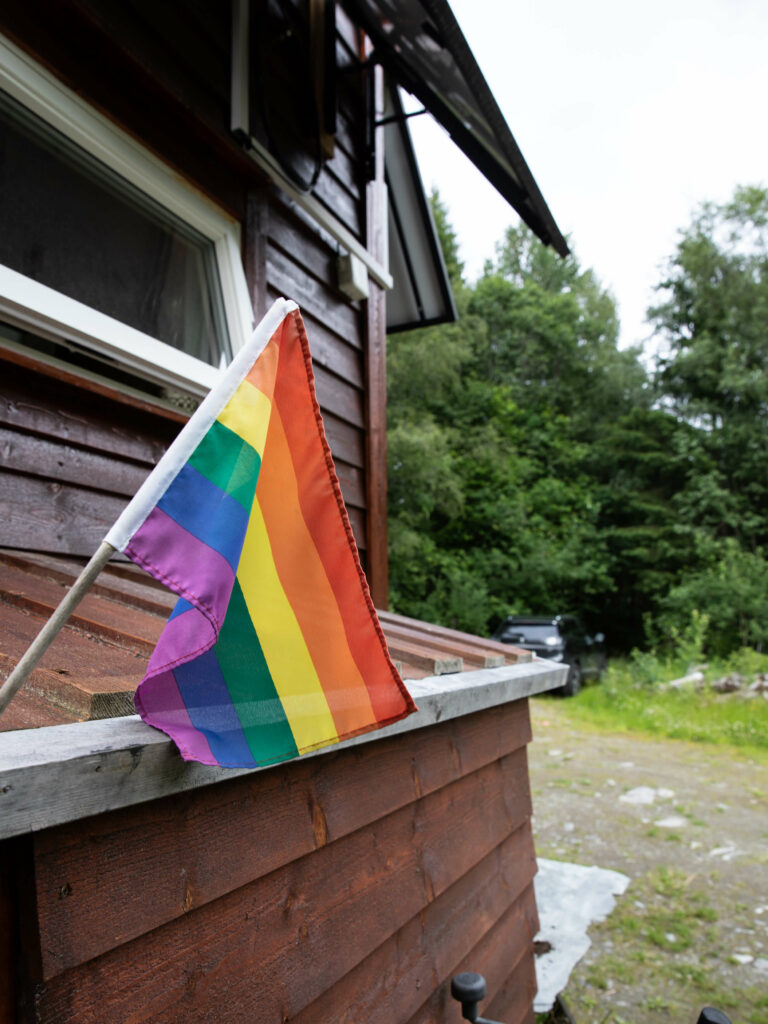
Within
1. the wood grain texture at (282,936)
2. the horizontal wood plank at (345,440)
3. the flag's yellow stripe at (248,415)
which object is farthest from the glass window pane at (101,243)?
the wood grain texture at (282,936)

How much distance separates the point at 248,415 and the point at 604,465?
20.7 metres

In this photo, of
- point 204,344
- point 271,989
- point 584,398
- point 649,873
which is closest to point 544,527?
point 584,398

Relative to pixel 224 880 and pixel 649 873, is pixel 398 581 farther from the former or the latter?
pixel 224 880

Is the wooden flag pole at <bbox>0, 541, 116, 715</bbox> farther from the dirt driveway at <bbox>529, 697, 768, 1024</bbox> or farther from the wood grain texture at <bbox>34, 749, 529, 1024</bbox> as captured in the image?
the dirt driveway at <bbox>529, 697, 768, 1024</bbox>

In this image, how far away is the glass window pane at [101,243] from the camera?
1.90m

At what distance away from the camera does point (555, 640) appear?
431 inches

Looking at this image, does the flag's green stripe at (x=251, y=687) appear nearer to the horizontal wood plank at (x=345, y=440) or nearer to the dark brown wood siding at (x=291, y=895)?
the dark brown wood siding at (x=291, y=895)

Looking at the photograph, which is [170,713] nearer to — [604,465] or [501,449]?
[501,449]

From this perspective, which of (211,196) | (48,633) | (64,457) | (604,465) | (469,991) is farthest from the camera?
(604,465)

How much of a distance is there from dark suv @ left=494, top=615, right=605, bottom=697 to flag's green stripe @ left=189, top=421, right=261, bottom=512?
10.3 m

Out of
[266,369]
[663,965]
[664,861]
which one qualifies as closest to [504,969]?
[663,965]

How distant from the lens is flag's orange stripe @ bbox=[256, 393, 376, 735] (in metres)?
0.95

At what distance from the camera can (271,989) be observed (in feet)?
3.67

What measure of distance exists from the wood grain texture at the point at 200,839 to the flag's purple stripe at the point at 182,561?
0.32m
